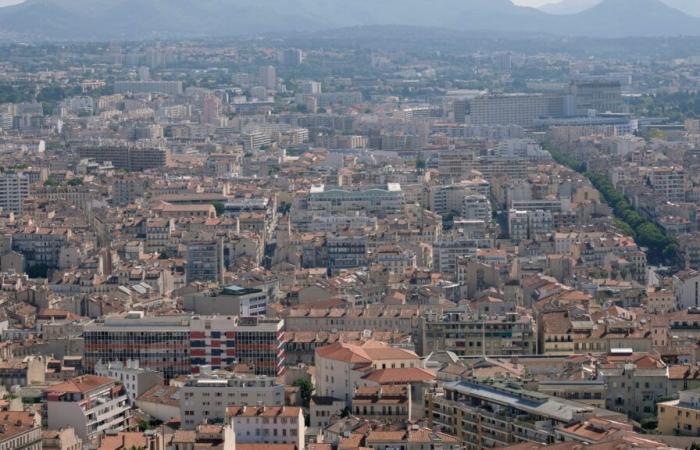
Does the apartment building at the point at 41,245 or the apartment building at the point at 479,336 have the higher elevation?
the apartment building at the point at 479,336

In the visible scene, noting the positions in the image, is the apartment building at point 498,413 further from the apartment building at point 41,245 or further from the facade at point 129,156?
the facade at point 129,156

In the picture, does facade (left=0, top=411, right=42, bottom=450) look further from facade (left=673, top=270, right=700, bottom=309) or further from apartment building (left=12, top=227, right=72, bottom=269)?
apartment building (left=12, top=227, right=72, bottom=269)

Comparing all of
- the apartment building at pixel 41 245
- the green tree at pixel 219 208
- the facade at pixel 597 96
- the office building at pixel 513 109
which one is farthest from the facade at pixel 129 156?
the facade at pixel 597 96

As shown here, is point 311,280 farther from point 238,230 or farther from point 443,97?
point 443,97

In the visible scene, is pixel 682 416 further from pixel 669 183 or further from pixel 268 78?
pixel 268 78

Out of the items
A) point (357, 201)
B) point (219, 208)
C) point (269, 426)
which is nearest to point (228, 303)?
point (269, 426)

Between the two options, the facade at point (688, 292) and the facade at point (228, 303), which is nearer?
the facade at point (228, 303)
